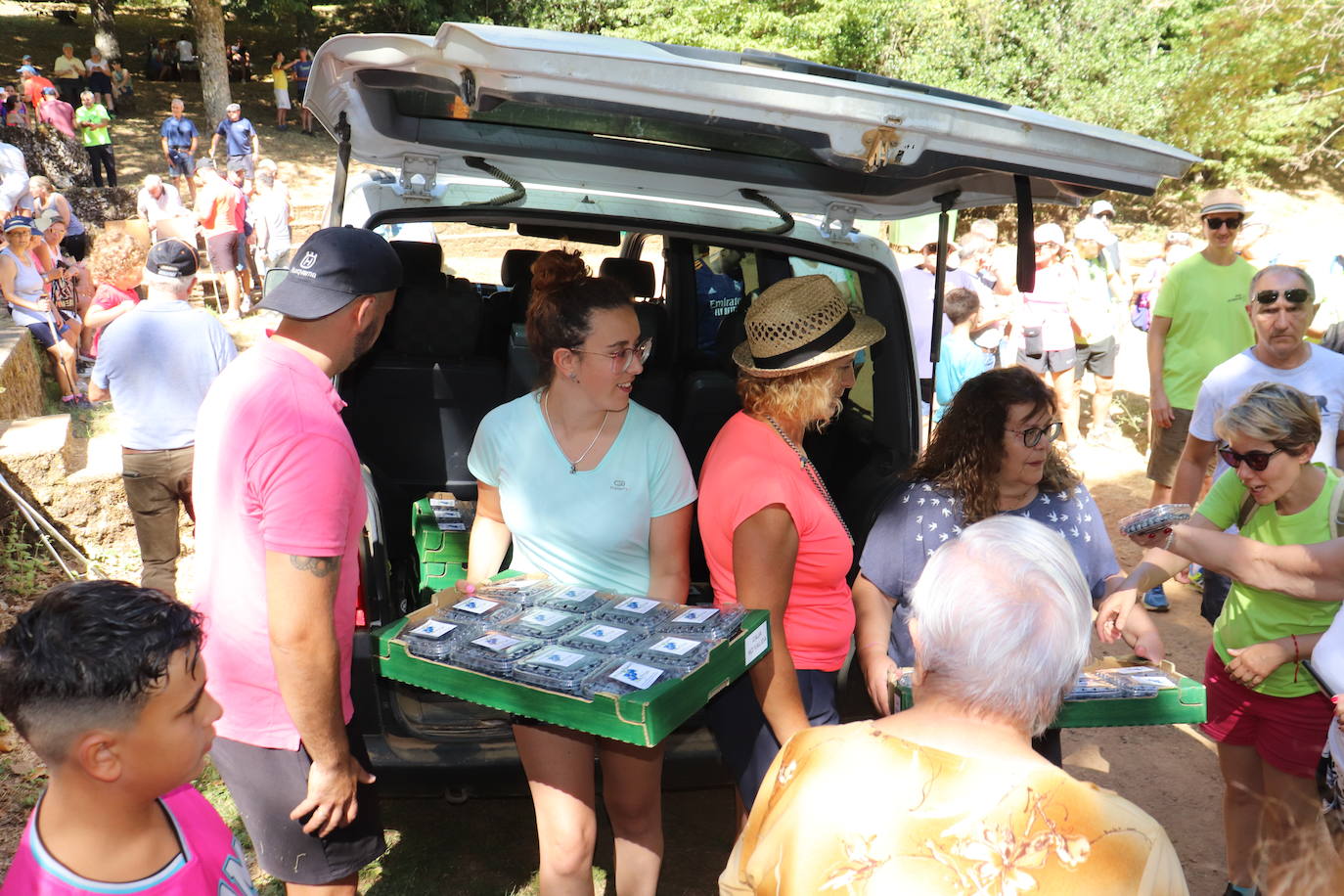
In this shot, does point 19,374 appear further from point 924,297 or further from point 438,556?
point 924,297

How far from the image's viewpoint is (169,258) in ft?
15.3

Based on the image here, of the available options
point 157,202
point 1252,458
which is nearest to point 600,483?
point 1252,458

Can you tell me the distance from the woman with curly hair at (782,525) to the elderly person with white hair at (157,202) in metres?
12.6

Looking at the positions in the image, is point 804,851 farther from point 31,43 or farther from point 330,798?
point 31,43

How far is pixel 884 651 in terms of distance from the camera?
284 centimetres

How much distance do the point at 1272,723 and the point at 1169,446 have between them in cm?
303

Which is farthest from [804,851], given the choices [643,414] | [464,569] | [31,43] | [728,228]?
[31,43]


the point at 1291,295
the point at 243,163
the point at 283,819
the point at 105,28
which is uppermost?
the point at 105,28

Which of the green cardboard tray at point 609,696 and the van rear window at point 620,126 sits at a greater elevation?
the van rear window at point 620,126

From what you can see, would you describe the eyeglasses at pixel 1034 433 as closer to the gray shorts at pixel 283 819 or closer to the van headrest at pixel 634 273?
the gray shorts at pixel 283 819

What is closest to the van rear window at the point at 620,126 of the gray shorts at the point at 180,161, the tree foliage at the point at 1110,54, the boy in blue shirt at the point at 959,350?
the boy in blue shirt at the point at 959,350

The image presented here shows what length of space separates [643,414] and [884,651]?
2.98ft

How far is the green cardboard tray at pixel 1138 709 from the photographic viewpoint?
2.29m

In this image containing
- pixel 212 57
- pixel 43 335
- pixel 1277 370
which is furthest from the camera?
pixel 212 57
